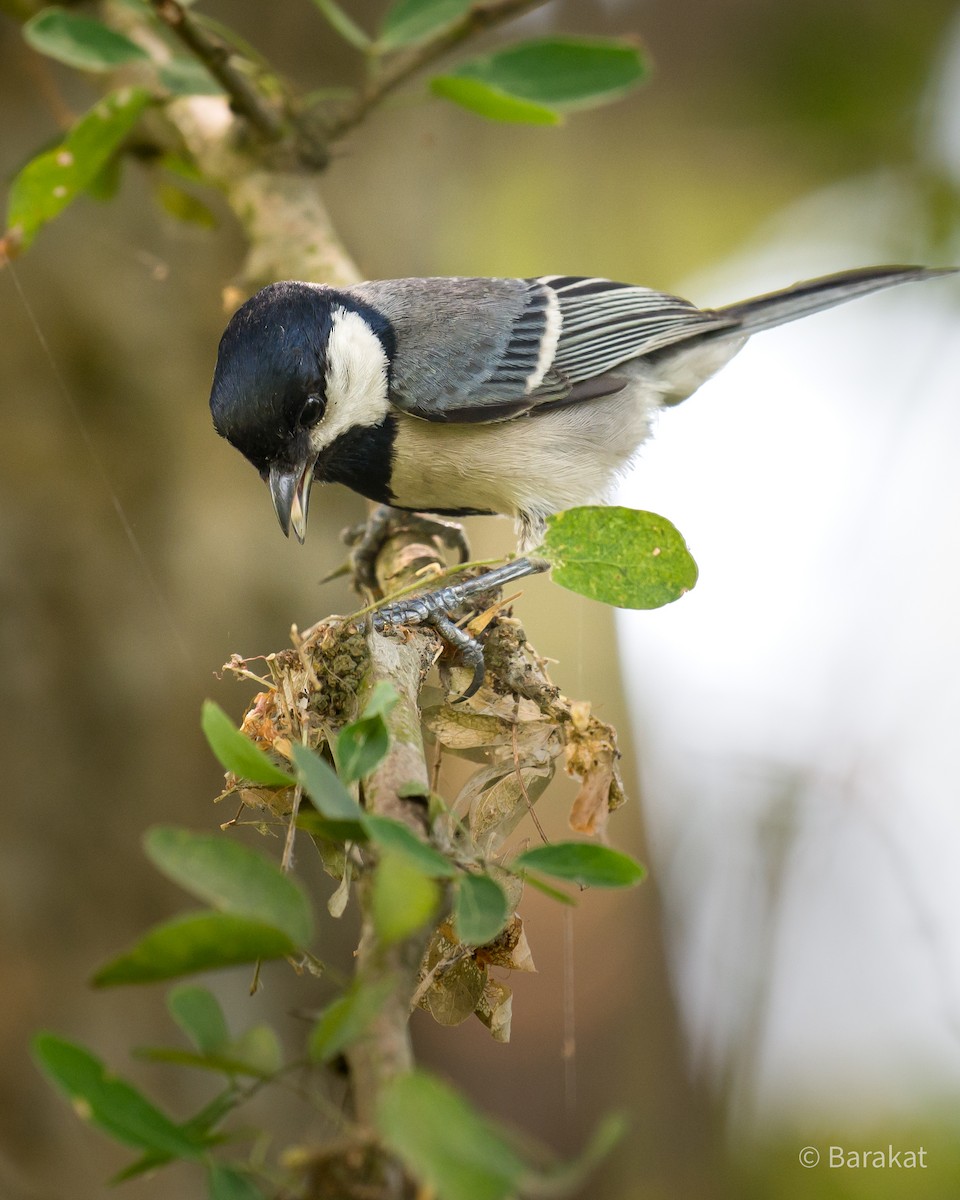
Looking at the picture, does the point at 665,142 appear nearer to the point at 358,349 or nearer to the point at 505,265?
the point at 505,265

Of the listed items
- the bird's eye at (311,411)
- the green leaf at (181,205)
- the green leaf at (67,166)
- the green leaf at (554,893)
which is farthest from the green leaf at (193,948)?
the green leaf at (181,205)

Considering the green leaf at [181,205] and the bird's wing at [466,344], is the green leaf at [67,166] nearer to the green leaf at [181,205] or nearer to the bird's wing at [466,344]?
the green leaf at [181,205]

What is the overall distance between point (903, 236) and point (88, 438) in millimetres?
3017

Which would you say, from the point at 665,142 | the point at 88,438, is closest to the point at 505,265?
the point at 665,142

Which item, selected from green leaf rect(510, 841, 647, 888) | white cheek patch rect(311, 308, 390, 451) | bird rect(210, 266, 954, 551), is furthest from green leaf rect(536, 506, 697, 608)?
white cheek patch rect(311, 308, 390, 451)

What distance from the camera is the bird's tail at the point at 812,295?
2.31 meters

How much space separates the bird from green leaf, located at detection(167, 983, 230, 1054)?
116 cm

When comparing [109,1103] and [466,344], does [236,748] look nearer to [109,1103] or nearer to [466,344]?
[109,1103]

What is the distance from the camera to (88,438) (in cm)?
217

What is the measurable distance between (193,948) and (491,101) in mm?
1866

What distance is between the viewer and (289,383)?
1.88 m

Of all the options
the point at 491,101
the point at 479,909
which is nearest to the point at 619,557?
the point at 479,909

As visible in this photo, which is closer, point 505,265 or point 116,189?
point 116,189
